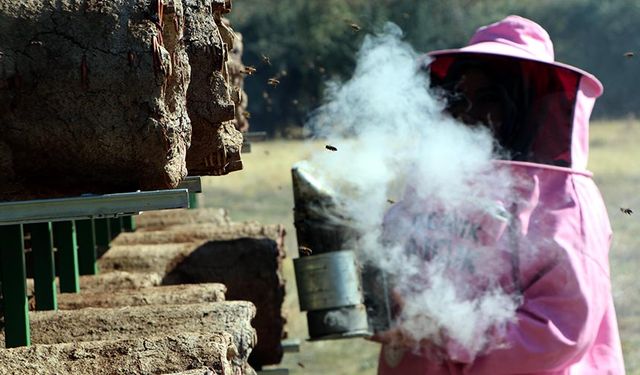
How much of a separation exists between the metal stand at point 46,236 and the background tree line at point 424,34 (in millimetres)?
15942

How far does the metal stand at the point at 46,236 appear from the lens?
2.91 m

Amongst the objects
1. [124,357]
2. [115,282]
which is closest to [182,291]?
[115,282]

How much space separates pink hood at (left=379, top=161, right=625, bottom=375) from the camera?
17.1 ft

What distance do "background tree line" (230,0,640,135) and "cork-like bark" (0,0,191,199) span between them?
1767 cm

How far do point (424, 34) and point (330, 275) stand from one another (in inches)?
628

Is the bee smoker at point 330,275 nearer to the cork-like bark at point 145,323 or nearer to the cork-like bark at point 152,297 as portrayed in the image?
the cork-like bark at point 152,297

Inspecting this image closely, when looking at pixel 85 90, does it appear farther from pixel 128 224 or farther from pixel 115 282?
pixel 128 224

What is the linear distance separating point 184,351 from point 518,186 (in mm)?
2565

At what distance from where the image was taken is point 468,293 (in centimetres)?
551

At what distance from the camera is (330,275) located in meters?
5.58

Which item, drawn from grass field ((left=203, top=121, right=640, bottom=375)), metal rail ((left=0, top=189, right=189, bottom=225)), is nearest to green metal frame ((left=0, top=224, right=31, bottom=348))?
metal rail ((left=0, top=189, right=189, bottom=225))

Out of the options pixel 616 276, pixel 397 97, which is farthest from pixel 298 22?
pixel 397 97

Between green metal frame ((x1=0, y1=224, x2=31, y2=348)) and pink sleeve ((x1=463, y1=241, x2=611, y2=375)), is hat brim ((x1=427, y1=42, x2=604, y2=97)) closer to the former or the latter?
pink sleeve ((x1=463, y1=241, x2=611, y2=375))

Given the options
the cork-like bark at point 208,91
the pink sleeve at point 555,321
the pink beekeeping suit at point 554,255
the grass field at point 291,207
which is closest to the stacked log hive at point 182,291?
the cork-like bark at point 208,91
